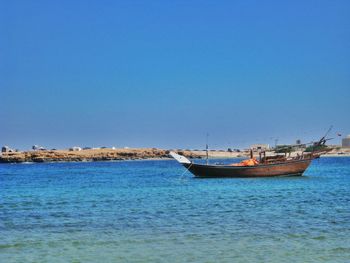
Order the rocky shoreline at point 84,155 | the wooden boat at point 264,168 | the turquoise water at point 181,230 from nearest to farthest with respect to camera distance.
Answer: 1. the turquoise water at point 181,230
2. the wooden boat at point 264,168
3. the rocky shoreline at point 84,155

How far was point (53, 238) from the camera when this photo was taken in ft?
54.2

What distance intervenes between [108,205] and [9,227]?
792cm

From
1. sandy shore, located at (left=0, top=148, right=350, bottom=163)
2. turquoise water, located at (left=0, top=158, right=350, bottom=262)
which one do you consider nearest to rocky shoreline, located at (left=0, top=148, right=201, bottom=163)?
sandy shore, located at (left=0, top=148, right=350, bottom=163)

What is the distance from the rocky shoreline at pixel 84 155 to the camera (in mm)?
163900

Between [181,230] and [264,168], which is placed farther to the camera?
[264,168]

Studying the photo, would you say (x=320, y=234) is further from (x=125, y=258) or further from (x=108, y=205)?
(x=108, y=205)

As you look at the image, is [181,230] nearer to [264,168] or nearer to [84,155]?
[264,168]

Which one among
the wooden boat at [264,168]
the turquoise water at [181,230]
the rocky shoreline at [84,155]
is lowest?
the turquoise water at [181,230]

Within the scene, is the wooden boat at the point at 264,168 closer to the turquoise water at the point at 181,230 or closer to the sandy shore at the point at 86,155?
the turquoise water at the point at 181,230

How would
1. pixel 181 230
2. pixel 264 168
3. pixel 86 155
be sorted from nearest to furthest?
pixel 181 230 → pixel 264 168 → pixel 86 155

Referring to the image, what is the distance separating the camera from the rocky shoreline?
16390 centimetres

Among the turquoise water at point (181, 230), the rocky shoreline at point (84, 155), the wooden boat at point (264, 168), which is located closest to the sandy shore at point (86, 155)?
the rocky shoreline at point (84, 155)

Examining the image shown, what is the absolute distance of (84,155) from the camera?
17862 cm

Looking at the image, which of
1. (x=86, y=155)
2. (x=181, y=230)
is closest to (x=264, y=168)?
(x=181, y=230)
